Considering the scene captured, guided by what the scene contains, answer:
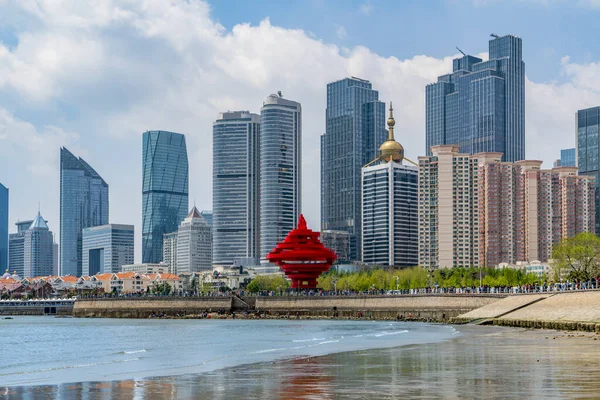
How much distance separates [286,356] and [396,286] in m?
140

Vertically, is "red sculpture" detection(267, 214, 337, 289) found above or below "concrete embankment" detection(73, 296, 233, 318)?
above

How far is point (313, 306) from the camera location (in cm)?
16075

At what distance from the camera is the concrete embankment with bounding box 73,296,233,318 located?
17775 centimetres

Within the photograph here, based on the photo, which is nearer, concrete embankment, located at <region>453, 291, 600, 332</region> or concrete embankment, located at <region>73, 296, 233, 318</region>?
concrete embankment, located at <region>453, 291, 600, 332</region>

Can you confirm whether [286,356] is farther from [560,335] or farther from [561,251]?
[561,251]

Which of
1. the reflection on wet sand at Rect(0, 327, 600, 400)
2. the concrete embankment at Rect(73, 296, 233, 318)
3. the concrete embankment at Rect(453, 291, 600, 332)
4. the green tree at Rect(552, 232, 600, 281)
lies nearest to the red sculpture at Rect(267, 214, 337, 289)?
the concrete embankment at Rect(73, 296, 233, 318)

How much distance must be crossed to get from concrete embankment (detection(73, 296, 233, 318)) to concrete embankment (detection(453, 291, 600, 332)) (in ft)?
258

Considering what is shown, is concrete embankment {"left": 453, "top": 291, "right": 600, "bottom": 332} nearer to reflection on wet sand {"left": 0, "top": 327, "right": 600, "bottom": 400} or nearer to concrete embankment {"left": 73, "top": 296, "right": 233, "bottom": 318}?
reflection on wet sand {"left": 0, "top": 327, "right": 600, "bottom": 400}

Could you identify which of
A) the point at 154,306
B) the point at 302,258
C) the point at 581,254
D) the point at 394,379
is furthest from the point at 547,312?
the point at 154,306

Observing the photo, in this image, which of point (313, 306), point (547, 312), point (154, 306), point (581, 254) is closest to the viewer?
point (547, 312)

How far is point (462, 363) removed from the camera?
44.0 meters

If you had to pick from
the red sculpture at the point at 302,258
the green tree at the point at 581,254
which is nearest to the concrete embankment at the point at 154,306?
the red sculpture at the point at 302,258

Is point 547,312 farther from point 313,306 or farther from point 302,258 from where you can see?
point 302,258

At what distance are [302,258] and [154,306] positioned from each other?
34.1 m
